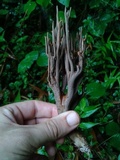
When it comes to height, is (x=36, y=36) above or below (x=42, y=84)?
above

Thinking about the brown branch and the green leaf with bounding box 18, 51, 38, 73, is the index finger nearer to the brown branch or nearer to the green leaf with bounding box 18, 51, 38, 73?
the brown branch

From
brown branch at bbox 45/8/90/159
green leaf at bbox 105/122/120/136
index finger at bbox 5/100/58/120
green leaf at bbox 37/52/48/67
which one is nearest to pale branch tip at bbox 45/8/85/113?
brown branch at bbox 45/8/90/159

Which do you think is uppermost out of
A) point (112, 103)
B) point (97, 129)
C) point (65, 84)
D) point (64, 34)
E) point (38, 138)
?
point (64, 34)

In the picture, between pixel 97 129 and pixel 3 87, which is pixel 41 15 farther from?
pixel 97 129

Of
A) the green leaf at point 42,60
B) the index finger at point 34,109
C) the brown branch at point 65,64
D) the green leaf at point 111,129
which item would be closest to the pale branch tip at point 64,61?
the brown branch at point 65,64

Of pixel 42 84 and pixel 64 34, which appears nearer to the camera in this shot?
pixel 64 34

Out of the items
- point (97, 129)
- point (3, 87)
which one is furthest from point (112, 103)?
point (3, 87)

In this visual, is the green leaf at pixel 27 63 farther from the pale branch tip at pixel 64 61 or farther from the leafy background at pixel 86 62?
the pale branch tip at pixel 64 61

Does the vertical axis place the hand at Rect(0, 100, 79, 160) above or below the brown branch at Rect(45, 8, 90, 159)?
below
